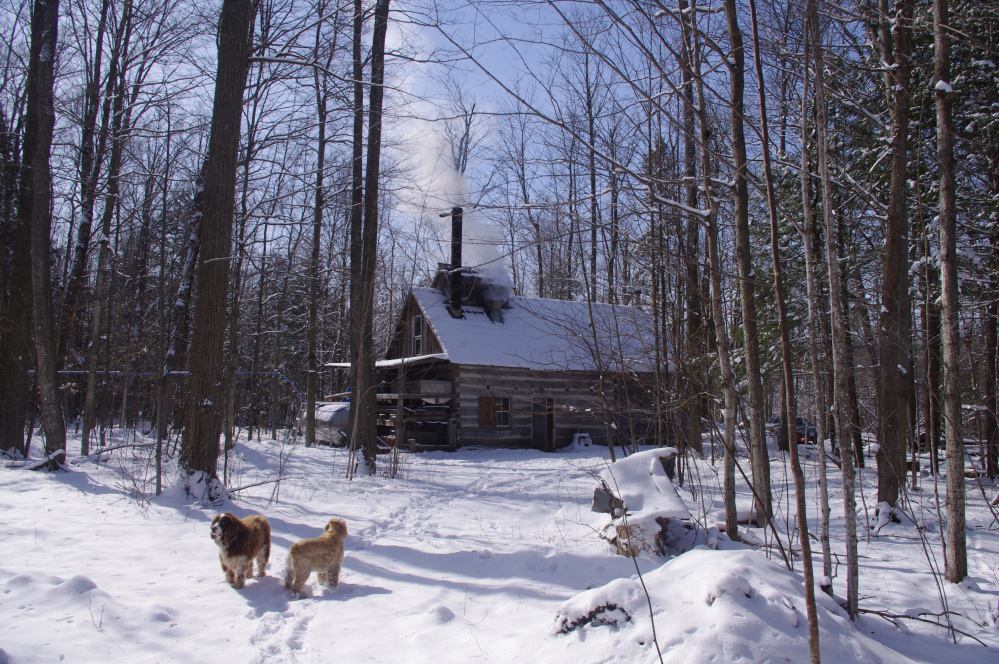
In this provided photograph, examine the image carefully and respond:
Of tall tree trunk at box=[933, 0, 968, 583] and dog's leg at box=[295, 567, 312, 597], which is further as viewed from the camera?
tall tree trunk at box=[933, 0, 968, 583]

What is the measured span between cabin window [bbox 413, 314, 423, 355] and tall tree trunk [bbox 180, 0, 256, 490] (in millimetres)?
14238

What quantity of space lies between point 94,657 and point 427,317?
17576 millimetres

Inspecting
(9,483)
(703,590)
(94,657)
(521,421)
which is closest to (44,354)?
(9,483)

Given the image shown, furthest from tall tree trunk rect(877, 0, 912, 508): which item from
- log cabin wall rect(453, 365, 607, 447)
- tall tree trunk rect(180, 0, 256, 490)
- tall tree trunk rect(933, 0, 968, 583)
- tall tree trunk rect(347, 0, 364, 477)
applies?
log cabin wall rect(453, 365, 607, 447)

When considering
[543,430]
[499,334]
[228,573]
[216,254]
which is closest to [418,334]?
[499,334]

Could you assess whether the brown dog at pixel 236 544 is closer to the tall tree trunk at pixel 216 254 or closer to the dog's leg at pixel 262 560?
the dog's leg at pixel 262 560

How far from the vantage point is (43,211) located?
9.79m

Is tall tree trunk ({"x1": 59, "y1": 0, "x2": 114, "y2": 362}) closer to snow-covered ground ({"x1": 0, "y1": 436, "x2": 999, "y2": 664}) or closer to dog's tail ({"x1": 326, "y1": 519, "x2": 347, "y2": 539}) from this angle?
snow-covered ground ({"x1": 0, "y1": 436, "x2": 999, "y2": 664})

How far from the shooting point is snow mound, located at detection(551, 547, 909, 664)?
283 centimetres

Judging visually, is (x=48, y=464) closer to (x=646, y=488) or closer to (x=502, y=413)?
(x=646, y=488)

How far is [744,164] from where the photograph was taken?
4047mm

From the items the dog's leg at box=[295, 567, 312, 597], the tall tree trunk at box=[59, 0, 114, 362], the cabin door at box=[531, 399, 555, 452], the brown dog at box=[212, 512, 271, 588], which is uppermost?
the tall tree trunk at box=[59, 0, 114, 362]

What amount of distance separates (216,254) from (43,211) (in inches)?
172

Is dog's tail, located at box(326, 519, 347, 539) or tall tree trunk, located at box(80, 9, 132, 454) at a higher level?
tall tree trunk, located at box(80, 9, 132, 454)
